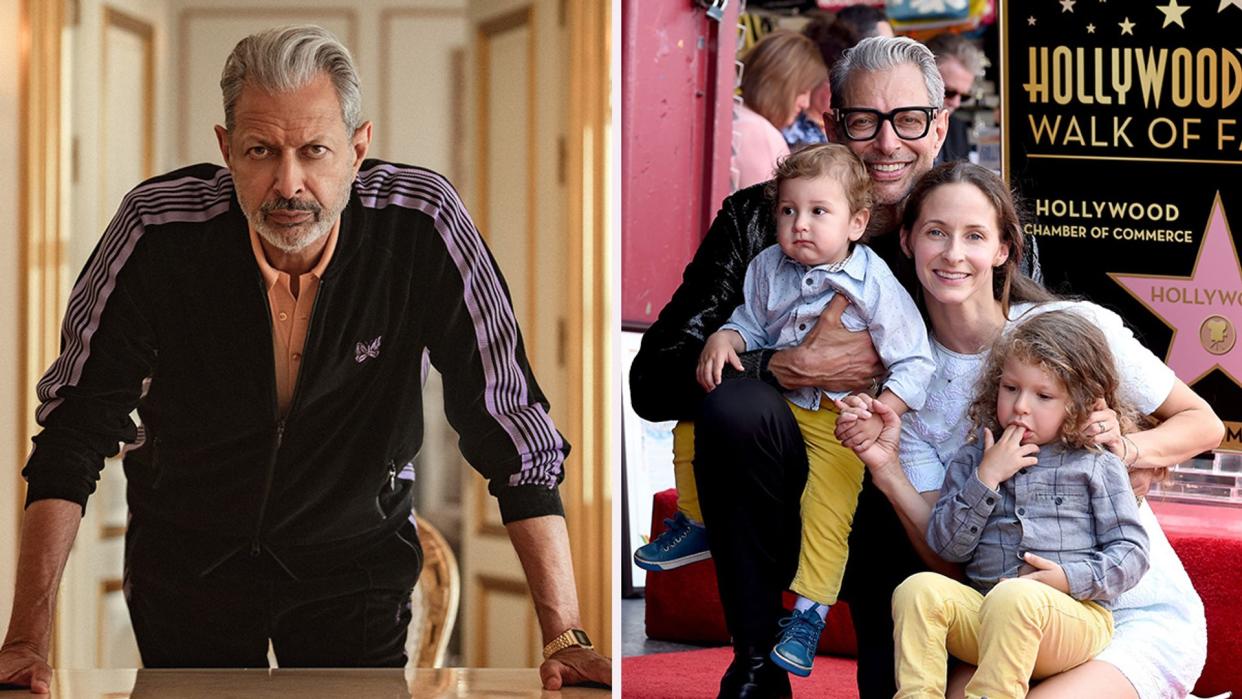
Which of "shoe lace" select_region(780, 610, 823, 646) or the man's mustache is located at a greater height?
the man's mustache

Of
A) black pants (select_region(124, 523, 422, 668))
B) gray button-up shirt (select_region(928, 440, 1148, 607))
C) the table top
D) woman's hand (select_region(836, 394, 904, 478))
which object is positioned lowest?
the table top

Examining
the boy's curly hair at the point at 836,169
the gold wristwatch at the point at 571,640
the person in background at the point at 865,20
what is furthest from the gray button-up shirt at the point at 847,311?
the person in background at the point at 865,20

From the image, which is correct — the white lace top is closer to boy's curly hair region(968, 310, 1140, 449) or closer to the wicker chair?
boy's curly hair region(968, 310, 1140, 449)

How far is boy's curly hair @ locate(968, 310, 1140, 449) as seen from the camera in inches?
94.3

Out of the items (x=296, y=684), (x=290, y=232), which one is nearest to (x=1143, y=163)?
(x=290, y=232)

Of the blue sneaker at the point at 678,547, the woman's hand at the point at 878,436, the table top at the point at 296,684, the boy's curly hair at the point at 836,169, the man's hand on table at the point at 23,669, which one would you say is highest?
the boy's curly hair at the point at 836,169

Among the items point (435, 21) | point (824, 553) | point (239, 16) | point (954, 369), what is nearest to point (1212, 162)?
point (954, 369)

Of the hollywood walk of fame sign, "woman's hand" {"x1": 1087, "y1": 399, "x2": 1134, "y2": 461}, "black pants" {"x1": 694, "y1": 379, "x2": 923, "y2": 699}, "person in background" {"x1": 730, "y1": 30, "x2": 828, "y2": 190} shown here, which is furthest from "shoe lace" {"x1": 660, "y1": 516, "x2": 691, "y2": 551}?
"person in background" {"x1": 730, "y1": 30, "x2": 828, "y2": 190}

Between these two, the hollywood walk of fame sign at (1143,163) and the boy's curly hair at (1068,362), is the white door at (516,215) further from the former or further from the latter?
the hollywood walk of fame sign at (1143,163)

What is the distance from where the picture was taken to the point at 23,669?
9.31 feet

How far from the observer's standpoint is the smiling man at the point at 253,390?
289 cm

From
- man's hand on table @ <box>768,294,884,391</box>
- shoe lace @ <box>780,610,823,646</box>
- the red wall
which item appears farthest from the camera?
the red wall

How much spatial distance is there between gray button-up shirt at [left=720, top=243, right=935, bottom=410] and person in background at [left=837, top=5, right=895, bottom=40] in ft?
7.21

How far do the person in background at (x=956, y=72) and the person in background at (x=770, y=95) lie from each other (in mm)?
388
